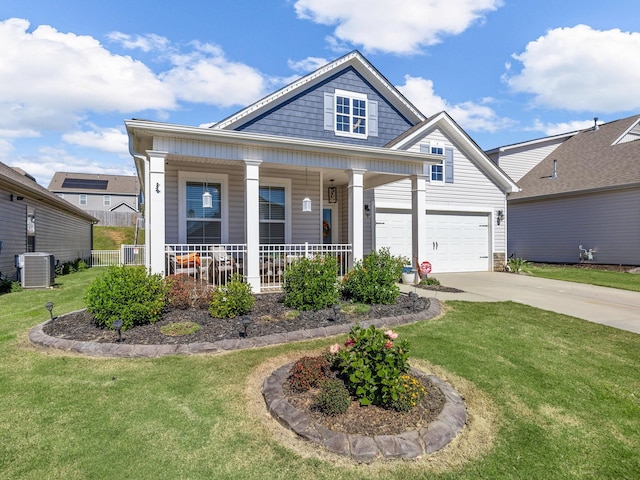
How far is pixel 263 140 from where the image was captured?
24.1ft

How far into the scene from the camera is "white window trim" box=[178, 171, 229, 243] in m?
9.16

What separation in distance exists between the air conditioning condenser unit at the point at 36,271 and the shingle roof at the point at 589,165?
19.0m

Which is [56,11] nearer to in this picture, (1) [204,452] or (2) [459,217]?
(1) [204,452]

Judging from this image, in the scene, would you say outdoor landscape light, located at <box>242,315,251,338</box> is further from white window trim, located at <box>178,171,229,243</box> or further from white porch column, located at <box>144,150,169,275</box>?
white window trim, located at <box>178,171,229,243</box>

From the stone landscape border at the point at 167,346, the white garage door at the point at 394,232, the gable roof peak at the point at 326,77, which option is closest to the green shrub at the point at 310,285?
the stone landscape border at the point at 167,346

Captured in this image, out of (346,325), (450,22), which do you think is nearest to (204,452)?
(346,325)

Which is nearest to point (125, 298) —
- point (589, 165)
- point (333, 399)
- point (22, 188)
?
point (333, 399)

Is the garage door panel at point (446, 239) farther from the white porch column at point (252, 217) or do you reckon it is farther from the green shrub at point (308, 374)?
the green shrub at point (308, 374)

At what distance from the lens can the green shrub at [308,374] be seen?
3.28 metres

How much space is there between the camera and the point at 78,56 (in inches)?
524

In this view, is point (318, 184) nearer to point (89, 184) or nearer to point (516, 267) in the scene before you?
point (516, 267)

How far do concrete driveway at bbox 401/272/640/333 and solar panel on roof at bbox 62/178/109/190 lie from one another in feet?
134

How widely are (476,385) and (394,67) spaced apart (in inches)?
536

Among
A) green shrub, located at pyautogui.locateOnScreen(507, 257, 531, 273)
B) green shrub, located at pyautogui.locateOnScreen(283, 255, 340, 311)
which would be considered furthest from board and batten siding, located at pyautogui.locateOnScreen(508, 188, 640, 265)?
green shrub, located at pyautogui.locateOnScreen(283, 255, 340, 311)
